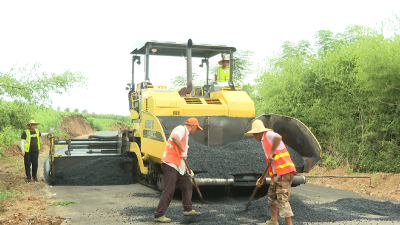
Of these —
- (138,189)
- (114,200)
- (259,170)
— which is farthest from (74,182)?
(259,170)

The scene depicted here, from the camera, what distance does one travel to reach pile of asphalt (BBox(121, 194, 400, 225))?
17.1 feet

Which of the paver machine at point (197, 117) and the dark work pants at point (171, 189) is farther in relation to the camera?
the paver machine at point (197, 117)

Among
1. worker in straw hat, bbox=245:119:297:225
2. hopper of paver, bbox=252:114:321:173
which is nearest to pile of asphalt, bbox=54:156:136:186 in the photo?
hopper of paver, bbox=252:114:321:173

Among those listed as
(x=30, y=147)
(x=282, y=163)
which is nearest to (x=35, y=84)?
(x=30, y=147)

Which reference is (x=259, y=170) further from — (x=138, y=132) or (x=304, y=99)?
(x=304, y=99)

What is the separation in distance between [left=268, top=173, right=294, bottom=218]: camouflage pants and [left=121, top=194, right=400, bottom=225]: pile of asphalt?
630mm

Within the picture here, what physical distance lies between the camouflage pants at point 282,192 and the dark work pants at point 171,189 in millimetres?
1236

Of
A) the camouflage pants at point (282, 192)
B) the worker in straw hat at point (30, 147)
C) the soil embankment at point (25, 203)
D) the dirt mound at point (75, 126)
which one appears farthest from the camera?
the dirt mound at point (75, 126)

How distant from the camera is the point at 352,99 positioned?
10000mm

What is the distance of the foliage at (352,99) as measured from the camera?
872cm

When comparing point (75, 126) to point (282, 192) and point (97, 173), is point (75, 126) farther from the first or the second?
point (282, 192)

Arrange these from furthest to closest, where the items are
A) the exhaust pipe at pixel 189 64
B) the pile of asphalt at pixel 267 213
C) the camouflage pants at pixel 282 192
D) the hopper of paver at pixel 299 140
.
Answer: the exhaust pipe at pixel 189 64, the hopper of paver at pixel 299 140, the pile of asphalt at pixel 267 213, the camouflage pants at pixel 282 192

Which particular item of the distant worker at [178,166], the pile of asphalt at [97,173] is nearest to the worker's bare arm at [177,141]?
the distant worker at [178,166]

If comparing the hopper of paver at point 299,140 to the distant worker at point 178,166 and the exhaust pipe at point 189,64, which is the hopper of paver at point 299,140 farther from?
the distant worker at point 178,166
